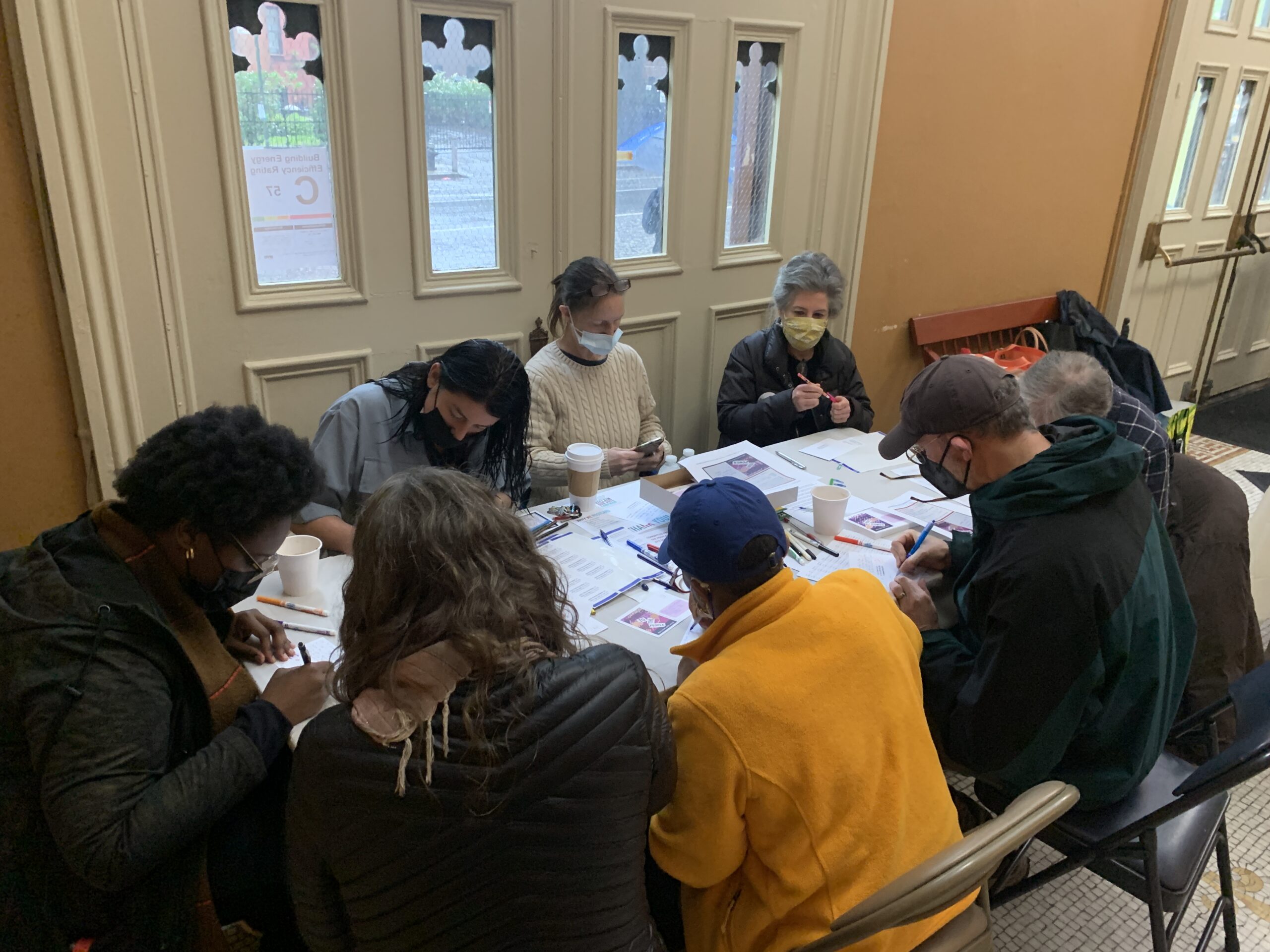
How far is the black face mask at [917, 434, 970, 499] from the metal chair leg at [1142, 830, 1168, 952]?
71 cm

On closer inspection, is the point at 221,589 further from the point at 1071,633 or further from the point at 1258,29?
the point at 1258,29

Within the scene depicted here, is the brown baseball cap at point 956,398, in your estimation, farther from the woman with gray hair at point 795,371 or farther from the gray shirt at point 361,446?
the gray shirt at point 361,446

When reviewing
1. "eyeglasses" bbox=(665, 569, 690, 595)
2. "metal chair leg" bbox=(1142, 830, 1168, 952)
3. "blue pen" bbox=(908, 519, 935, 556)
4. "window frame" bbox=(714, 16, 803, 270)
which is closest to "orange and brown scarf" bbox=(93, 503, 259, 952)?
"eyeglasses" bbox=(665, 569, 690, 595)

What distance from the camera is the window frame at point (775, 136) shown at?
332cm

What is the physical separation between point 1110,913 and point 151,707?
6.89 feet

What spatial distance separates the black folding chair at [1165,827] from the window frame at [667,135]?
2.26m

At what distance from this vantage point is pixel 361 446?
2.23 meters

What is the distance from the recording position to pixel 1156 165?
15.8 ft

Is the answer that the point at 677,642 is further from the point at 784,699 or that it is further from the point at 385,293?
the point at 385,293

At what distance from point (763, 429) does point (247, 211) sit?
5.79ft

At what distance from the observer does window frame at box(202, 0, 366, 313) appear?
7.78 feet

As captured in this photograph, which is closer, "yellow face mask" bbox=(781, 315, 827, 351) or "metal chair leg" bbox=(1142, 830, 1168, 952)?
"metal chair leg" bbox=(1142, 830, 1168, 952)

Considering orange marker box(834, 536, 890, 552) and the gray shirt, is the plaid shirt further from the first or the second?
Answer: the gray shirt

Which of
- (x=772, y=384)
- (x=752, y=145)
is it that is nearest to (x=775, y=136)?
(x=752, y=145)
